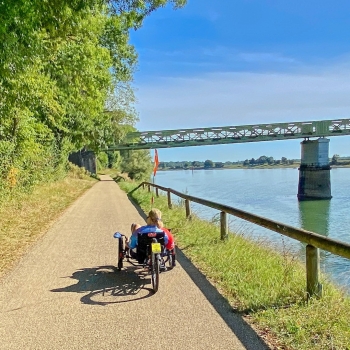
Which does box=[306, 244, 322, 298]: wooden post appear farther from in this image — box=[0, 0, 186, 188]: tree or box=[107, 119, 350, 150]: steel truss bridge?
box=[107, 119, 350, 150]: steel truss bridge

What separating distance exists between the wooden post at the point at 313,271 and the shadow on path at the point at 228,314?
1.03 m

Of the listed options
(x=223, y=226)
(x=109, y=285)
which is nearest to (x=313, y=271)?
(x=109, y=285)

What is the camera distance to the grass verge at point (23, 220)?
7.72 meters

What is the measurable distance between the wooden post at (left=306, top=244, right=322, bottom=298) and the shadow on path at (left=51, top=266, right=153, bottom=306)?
6.75 ft

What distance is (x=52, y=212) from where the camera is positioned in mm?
14008

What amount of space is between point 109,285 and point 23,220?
660 cm

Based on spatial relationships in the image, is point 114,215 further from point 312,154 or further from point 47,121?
point 312,154

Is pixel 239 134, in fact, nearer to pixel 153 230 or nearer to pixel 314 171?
pixel 314 171

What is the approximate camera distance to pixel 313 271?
4.76m

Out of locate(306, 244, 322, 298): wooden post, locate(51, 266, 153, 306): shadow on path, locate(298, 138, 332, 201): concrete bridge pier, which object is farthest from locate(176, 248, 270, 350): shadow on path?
locate(298, 138, 332, 201): concrete bridge pier

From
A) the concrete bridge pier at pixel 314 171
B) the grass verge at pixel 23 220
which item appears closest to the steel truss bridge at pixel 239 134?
the concrete bridge pier at pixel 314 171

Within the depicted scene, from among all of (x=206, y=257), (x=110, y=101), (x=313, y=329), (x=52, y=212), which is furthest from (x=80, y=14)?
(x=110, y=101)

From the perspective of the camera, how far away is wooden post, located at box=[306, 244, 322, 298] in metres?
4.73

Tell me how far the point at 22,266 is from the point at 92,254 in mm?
1410
